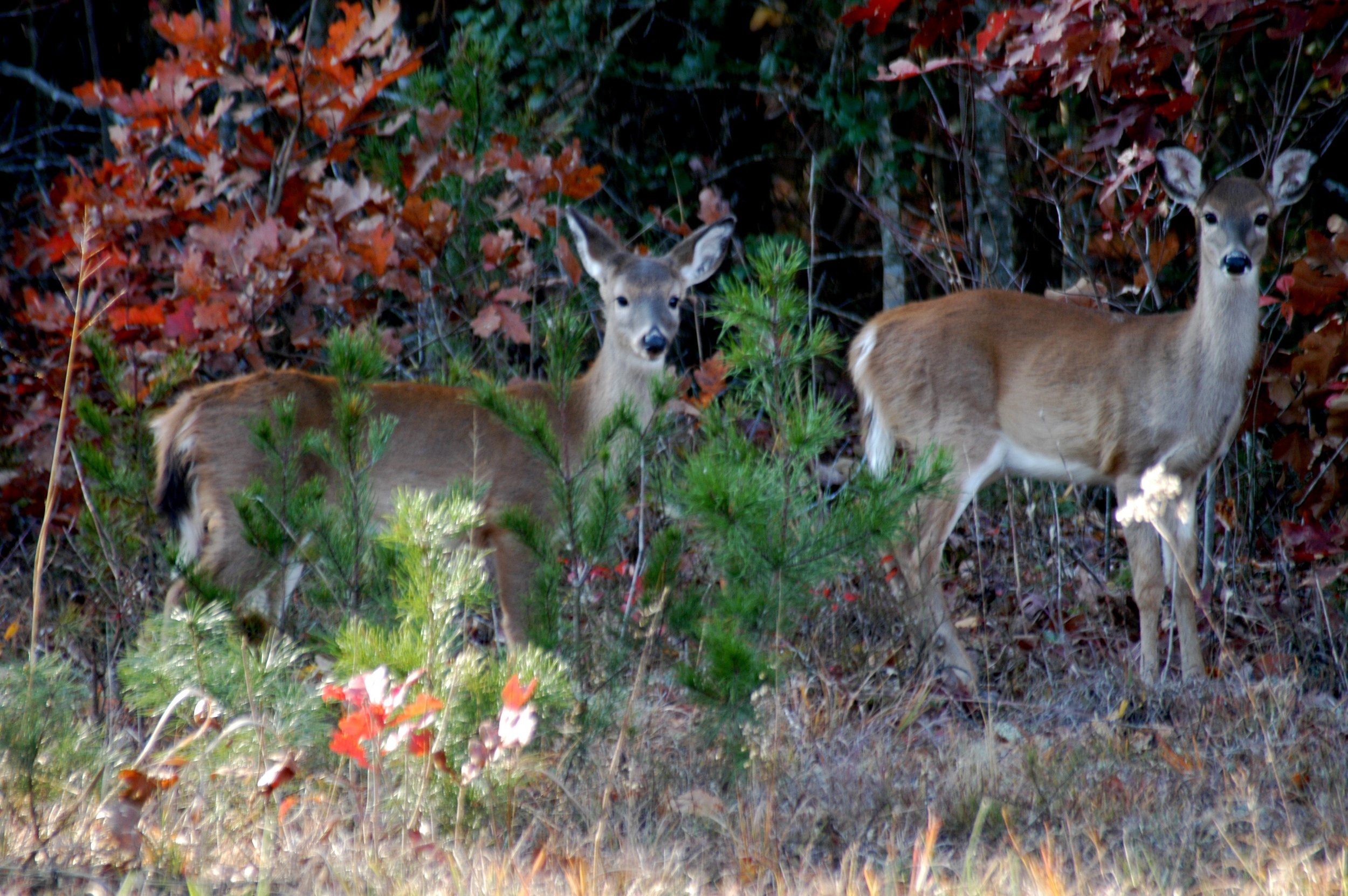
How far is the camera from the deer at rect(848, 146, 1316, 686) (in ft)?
19.4

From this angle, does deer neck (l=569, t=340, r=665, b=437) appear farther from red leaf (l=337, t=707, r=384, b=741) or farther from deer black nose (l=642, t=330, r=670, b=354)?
red leaf (l=337, t=707, r=384, b=741)

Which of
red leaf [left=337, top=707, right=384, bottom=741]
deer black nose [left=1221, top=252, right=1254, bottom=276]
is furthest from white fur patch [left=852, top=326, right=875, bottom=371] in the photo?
red leaf [left=337, top=707, right=384, bottom=741]

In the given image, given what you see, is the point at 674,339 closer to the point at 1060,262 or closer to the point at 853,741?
the point at 853,741

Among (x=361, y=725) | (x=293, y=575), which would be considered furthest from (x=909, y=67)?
(x=361, y=725)

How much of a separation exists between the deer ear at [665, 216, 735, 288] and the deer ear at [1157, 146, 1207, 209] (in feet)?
5.80

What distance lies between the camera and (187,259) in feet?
17.8

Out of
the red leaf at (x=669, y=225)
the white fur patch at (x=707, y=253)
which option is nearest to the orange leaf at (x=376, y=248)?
the white fur patch at (x=707, y=253)

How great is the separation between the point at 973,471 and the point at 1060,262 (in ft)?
9.26

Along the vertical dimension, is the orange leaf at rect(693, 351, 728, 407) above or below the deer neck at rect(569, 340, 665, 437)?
above

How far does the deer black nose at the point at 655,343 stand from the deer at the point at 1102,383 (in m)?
1.02

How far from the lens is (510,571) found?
565 centimetres

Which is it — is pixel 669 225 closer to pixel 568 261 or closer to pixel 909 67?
pixel 568 261

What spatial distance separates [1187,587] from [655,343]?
2359 mm

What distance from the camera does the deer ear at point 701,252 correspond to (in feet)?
20.7
